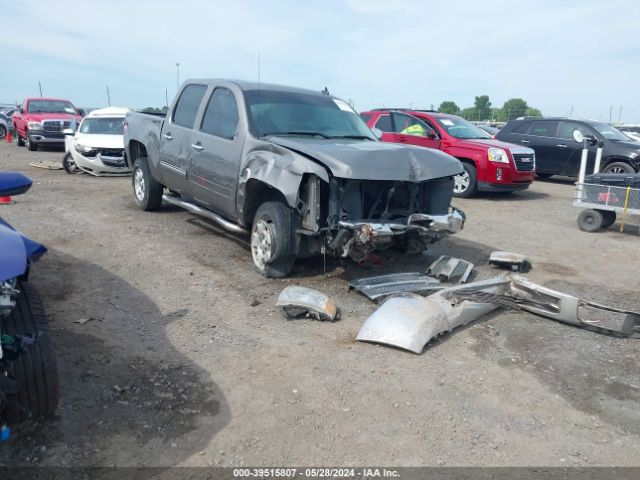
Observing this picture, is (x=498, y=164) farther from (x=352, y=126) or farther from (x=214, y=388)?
(x=214, y=388)

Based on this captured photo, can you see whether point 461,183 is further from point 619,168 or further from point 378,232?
point 378,232

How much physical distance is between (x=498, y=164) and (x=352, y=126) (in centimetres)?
550

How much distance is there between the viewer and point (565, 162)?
13477 mm

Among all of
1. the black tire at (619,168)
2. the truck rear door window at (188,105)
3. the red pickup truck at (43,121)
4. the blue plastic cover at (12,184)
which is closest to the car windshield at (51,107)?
the red pickup truck at (43,121)

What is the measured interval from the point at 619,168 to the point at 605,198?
509 centimetres

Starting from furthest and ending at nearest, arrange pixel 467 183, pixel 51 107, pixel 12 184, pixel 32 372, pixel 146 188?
pixel 51 107
pixel 467 183
pixel 146 188
pixel 12 184
pixel 32 372

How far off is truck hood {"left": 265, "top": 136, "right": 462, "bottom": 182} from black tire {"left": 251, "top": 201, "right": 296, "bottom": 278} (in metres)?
0.61

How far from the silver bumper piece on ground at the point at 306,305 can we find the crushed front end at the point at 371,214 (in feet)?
1.67

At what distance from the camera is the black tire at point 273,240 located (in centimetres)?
504

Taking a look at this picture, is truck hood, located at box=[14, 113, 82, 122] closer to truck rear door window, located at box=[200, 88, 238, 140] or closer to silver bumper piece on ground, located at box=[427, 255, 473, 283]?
truck rear door window, located at box=[200, 88, 238, 140]

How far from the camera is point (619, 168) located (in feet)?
40.6

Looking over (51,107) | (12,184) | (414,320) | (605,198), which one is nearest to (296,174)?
(414,320)

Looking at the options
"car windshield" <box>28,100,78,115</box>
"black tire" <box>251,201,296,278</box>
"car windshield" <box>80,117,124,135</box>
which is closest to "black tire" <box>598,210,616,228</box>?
"black tire" <box>251,201,296,278</box>

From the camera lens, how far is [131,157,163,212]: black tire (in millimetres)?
7754
